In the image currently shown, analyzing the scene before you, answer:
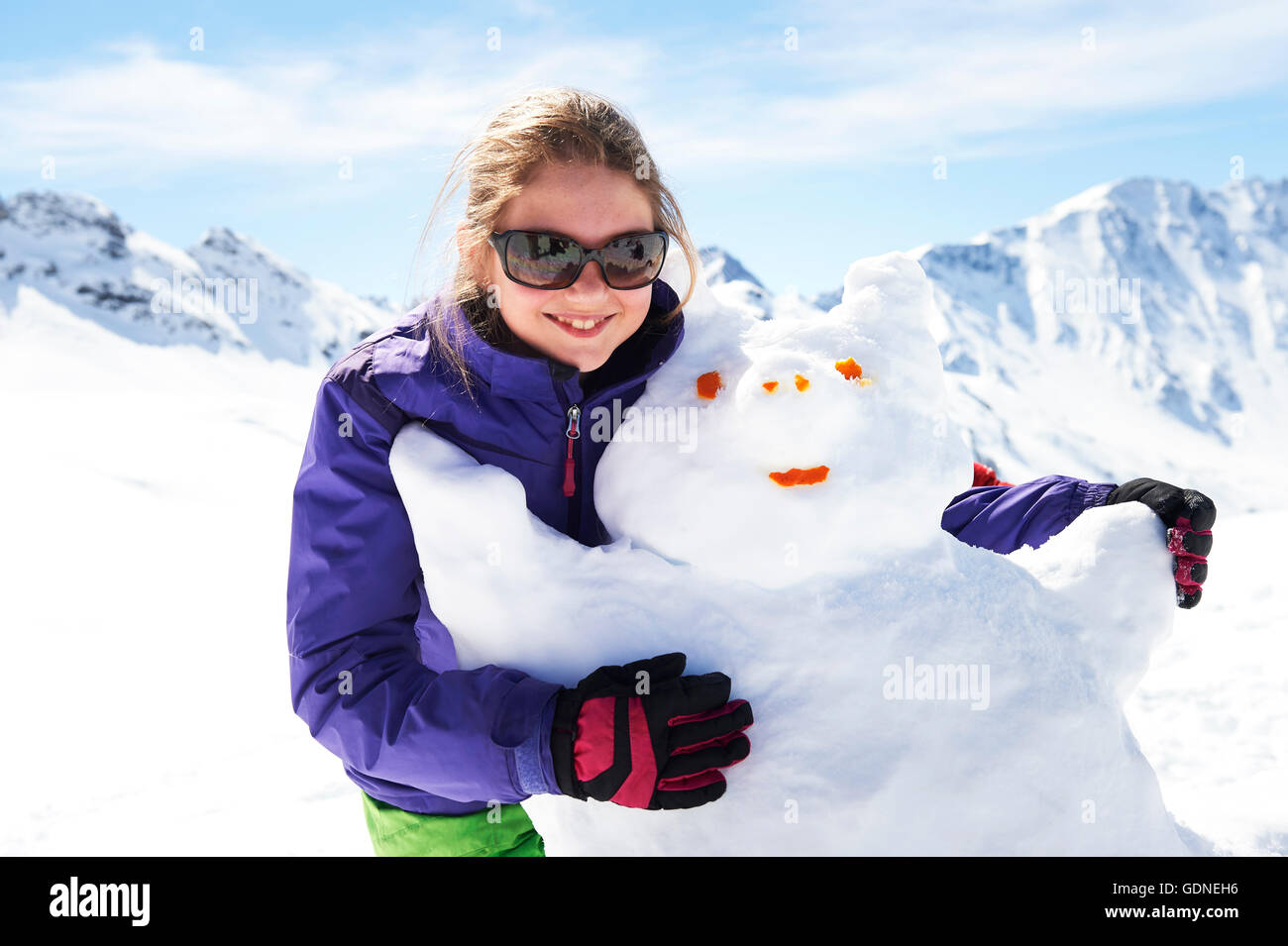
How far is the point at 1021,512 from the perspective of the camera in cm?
255

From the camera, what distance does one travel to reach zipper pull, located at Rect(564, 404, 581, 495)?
198 cm

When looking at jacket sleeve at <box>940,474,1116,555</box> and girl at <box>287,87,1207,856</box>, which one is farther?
jacket sleeve at <box>940,474,1116,555</box>

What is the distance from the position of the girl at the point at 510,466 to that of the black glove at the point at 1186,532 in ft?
4.08

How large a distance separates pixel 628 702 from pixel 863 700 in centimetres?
54

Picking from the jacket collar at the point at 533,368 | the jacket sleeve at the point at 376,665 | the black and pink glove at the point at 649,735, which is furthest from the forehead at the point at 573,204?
the black and pink glove at the point at 649,735

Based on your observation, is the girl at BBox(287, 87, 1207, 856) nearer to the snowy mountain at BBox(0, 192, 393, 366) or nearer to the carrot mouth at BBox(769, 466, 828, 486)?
the carrot mouth at BBox(769, 466, 828, 486)

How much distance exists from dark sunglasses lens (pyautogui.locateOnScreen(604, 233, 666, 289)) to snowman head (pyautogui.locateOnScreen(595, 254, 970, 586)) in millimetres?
→ 271

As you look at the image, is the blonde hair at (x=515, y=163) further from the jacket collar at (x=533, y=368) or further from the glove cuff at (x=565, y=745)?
the glove cuff at (x=565, y=745)

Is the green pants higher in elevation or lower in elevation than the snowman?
lower

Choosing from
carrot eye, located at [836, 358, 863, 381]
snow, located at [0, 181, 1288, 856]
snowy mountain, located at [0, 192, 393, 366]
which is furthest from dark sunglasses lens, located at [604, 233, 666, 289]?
snowy mountain, located at [0, 192, 393, 366]

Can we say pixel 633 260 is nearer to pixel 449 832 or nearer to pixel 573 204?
pixel 573 204
